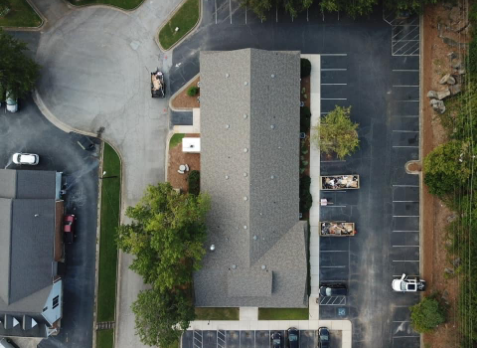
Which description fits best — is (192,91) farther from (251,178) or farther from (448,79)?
(448,79)

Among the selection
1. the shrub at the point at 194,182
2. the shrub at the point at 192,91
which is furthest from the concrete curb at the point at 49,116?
the shrub at the point at 194,182

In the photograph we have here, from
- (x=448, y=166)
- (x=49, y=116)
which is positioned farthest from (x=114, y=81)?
(x=448, y=166)

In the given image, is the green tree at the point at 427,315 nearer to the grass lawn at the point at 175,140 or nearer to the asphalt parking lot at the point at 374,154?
the asphalt parking lot at the point at 374,154

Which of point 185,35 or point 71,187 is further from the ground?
point 185,35

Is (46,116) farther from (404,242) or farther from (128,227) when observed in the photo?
(404,242)

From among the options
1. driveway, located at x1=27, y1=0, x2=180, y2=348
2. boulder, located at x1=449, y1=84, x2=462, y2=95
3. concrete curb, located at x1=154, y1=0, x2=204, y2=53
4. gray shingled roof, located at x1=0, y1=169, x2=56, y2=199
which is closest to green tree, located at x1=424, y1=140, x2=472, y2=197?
boulder, located at x1=449, y1=84, x2=462, y2=95

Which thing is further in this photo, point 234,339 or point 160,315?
point 234,339

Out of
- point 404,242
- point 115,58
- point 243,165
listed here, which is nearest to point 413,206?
point 404,242
